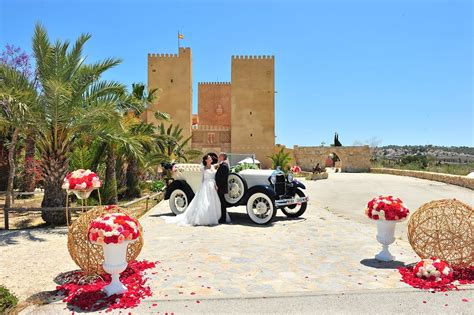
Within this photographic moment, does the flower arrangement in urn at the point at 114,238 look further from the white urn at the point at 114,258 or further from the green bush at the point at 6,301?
the green bush at the point at 6,301

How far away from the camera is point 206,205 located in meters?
8.96

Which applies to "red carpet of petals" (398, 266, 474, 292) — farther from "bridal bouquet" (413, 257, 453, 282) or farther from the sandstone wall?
the sandstone wall

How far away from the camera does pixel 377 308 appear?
4051mm

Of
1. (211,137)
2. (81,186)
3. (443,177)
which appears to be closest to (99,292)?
(81,186)

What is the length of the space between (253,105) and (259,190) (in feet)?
94.5

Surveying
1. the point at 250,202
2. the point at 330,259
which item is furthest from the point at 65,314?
the point at 250,202

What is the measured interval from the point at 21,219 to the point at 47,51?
4.46 metres

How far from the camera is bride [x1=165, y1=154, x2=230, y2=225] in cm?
895

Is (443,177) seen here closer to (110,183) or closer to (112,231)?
(110,183)

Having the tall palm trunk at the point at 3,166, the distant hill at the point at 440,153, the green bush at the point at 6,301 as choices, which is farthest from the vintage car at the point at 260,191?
the distant hill at the point at 440,153

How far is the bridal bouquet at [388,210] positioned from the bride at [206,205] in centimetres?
399

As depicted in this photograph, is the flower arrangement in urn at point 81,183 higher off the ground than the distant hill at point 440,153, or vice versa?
the distant hill at point 440,153

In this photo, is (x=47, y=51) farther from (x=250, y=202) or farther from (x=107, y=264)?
(x=107, y=264)

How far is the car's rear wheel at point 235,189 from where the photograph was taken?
911 cm
